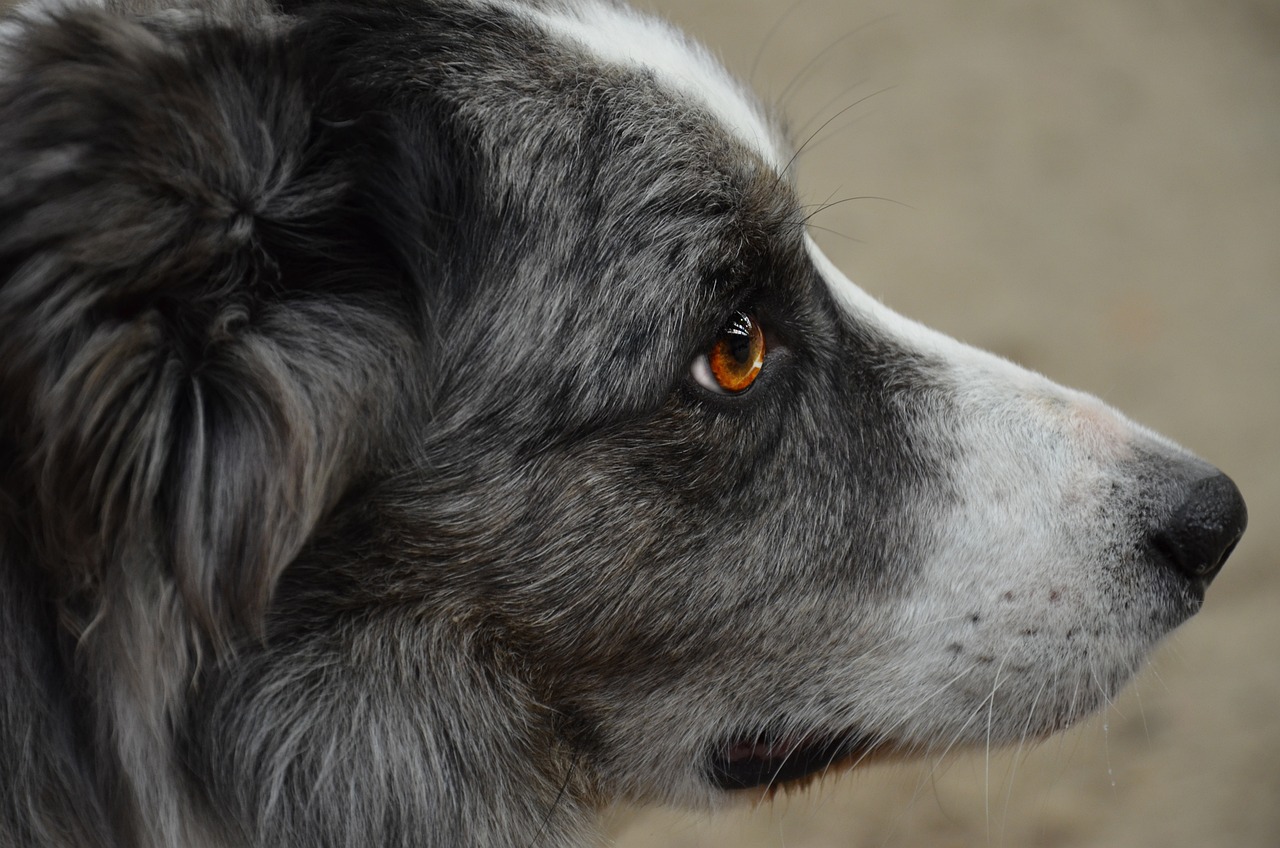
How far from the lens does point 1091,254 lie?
6906 millimetres

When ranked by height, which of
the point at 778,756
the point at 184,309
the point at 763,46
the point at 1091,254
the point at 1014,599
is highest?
the point at 763,46

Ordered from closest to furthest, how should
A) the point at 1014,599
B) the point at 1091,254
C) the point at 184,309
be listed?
1. the point at 184,309
2. the point at 1014,599
3. the point at 1091,254

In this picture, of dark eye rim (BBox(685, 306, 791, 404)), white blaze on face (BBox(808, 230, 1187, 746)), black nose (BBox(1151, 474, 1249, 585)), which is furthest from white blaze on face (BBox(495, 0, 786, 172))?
black nose (BBox(1151, 474, 1249, 585))

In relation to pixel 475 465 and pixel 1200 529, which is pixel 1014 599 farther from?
pixel 475 465

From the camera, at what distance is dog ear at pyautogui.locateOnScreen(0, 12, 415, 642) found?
166 cm

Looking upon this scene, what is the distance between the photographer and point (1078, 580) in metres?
2.42

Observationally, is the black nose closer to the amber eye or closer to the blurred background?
the amber eye

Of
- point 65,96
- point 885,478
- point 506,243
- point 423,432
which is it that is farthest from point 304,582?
point 885,478

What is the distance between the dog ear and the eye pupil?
0.60 m

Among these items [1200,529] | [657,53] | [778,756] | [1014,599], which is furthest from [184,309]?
[1200,529]

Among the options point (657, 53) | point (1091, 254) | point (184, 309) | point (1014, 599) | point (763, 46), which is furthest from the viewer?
point (1091, 254)

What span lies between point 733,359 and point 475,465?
551mm

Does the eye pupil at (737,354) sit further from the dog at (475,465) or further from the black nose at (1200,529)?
the black nose at (1200,529)

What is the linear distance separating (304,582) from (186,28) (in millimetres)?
961
